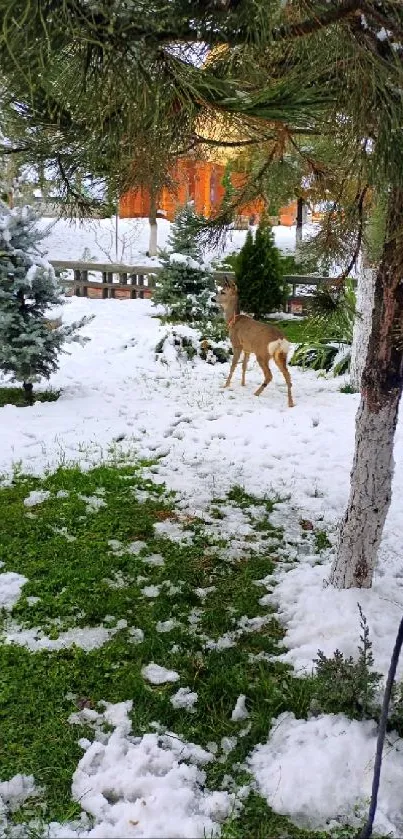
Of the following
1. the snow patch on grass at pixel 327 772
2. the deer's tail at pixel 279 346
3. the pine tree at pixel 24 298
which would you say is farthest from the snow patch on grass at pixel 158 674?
the deer's tail at pixel 279 346

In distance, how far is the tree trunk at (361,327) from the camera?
25.4ft

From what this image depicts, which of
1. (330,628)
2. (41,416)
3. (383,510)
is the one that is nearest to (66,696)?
(330,628)

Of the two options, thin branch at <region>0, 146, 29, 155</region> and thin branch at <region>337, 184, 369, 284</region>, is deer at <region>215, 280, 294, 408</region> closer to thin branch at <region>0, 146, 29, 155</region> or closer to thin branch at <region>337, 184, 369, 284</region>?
thin branch at <region>337, 184, 369, 284</region>

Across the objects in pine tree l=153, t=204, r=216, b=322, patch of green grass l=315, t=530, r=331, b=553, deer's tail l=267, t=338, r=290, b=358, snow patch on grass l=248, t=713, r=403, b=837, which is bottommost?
snow patch on grass l=248, t=713, r=403, b=837

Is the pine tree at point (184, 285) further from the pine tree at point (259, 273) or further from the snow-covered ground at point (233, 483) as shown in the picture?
the pine tree at point (259, 273)

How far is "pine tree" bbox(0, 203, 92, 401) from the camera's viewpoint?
23.4 ft

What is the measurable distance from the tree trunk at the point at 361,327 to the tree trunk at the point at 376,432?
14.9 feet

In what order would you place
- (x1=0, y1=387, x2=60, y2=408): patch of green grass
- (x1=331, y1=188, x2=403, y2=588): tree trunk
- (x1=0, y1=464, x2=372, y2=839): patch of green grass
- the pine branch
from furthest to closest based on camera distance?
(x1=0, y1=387, x2=60, y2=408): patch of green grass
(x1=331, y1=188, x2=403, y2=588): tree trunk
(x1=0, y1=464, x2=372, y2=839): patch of green grass
the pine branch

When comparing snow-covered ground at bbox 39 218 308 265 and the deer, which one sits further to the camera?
snow-covered ground at bbox 39 218 308 265

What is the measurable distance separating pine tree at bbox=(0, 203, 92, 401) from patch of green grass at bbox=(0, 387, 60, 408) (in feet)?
0.91

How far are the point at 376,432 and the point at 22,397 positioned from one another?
5.63 meters

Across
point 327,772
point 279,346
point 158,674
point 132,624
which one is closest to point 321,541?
point 132,624

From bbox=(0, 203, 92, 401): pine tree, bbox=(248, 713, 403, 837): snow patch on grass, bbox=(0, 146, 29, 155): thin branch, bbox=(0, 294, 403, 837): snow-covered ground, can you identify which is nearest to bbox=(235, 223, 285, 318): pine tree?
bbox=(0, 294, 403, 837): snow-covered ground

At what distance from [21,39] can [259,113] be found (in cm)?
93
